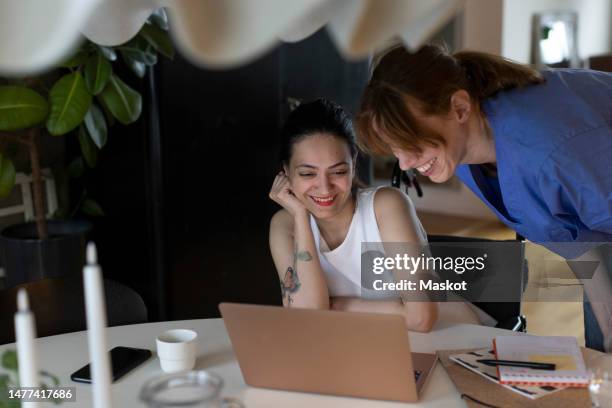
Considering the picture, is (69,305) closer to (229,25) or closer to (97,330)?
(97,330)

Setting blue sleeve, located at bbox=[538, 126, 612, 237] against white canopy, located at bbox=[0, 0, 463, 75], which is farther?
blue sleeve, located at bbox=[538, 126, 612, 237]

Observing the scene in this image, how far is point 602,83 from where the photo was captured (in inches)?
68.1

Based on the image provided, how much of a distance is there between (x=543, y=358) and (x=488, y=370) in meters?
0.12

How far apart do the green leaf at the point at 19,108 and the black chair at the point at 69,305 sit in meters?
0.85

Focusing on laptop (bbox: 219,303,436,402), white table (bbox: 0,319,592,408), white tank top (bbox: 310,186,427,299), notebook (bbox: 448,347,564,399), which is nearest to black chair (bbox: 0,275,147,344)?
white table (bbox: 0,319,592,408)

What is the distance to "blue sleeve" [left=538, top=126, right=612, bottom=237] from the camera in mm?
1556

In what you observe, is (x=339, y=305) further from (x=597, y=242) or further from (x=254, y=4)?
(x=254, y=4)

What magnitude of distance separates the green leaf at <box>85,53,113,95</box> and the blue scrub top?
1.44 m

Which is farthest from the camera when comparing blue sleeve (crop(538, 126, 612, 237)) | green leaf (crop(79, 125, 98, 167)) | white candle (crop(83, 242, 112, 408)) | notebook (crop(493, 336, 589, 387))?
green leaf (crop(79, 125, 98, 167))

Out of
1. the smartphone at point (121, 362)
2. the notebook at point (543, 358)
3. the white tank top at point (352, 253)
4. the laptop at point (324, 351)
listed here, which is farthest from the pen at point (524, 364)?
the smartphone at point (121, 362)

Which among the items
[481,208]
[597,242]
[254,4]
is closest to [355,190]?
[597,242]

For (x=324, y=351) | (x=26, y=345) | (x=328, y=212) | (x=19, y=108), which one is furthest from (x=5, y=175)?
(x=26, y=345)

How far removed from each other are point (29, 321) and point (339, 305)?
1.08m

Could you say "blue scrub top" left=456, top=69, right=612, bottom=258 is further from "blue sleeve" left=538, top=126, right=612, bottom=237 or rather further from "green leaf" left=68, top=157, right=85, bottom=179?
"green leaf" left=68, top=157, right=85, bottom=179
